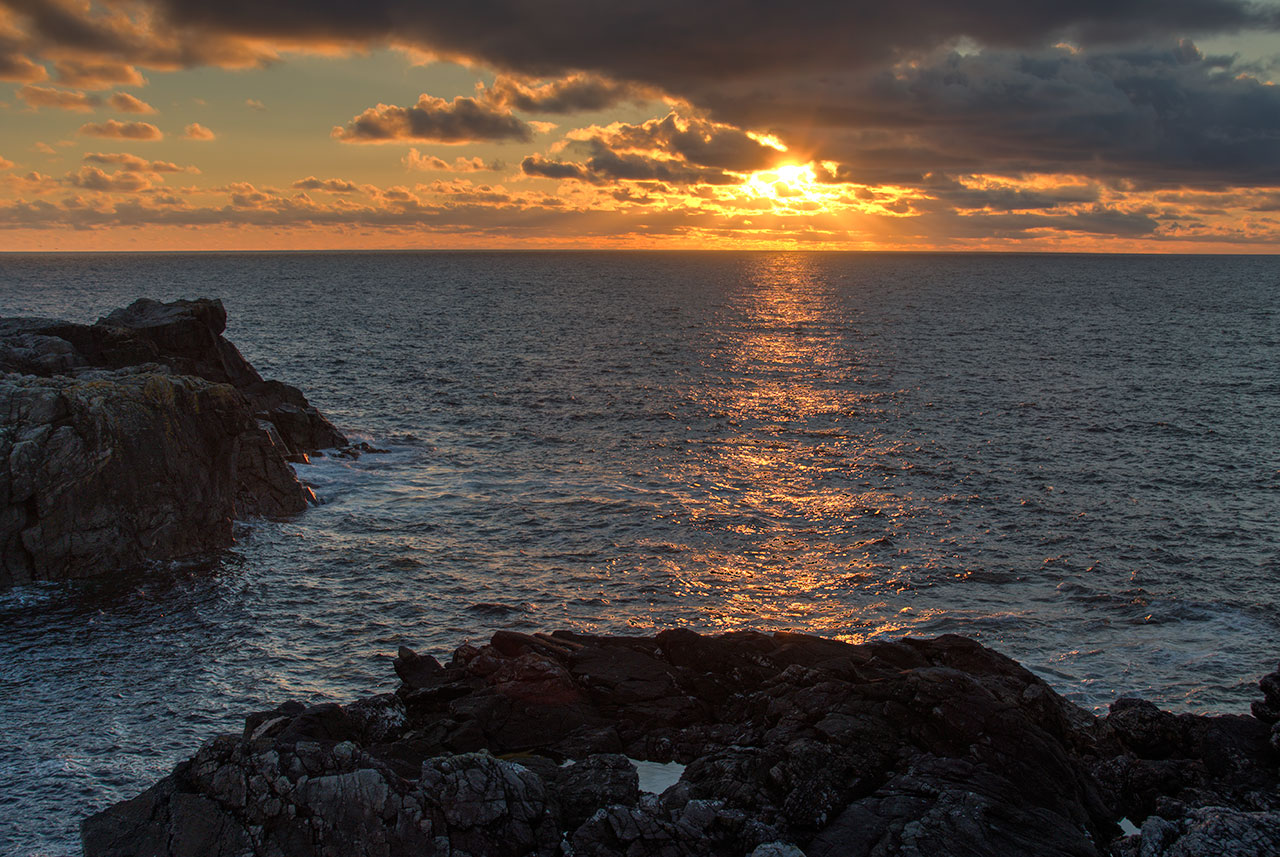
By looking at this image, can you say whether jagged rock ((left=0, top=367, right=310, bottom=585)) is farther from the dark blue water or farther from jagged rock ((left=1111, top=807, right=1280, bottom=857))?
jagged rock ((left=1111, top=807, right=1280, bottom=857))

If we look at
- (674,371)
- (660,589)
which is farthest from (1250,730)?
(674,371)

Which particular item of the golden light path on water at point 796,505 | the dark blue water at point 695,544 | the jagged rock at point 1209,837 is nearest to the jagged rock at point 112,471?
the dark blue water at point 695,544

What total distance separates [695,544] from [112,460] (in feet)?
70.6

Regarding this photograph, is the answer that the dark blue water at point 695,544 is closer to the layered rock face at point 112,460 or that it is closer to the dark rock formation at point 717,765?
the layered rock face at point 112,460

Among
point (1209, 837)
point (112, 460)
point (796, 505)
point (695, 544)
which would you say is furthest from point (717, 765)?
point (112, 460)

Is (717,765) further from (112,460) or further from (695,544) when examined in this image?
(112,460)

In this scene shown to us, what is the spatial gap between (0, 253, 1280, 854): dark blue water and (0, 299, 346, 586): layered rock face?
1513 mm

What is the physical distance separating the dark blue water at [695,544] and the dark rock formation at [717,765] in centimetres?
394

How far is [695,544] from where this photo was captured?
110ft

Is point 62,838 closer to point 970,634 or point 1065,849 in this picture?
point 1065,849

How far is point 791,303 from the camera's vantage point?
159 m

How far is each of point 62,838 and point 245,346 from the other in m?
80.6

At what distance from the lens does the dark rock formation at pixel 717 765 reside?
13.8 meters

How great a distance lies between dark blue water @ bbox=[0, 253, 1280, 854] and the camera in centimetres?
2289
